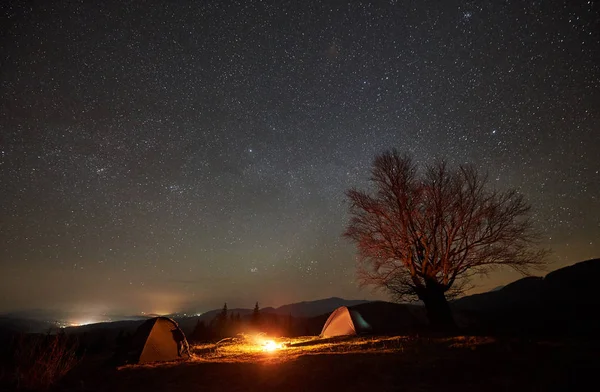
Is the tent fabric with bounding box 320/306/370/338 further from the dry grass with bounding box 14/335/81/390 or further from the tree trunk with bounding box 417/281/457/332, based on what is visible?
the dry grass with bounding box 14/335/81/390

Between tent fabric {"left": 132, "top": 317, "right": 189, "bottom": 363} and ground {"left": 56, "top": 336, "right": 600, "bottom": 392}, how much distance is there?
3.80 metres

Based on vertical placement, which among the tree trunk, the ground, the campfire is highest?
the tree trunk

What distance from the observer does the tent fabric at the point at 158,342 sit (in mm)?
13359

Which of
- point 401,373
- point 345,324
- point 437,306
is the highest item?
point 437,306

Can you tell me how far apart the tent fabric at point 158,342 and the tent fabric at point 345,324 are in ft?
36.8

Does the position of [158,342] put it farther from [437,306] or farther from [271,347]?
[437,306]

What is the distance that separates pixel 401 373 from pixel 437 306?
10.8 metres

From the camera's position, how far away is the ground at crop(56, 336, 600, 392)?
6.01m

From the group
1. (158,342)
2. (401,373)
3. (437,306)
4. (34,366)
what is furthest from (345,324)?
(34,366)

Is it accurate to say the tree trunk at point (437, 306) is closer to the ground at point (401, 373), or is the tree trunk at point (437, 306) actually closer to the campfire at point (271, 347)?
the ground at point (401, 373)

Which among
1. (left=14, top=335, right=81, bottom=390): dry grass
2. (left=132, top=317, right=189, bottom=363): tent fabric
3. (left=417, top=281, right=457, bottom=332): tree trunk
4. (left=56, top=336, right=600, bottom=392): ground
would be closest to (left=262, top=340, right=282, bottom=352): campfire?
(left=132, top=317, right=189, bottom=363): tent fabric

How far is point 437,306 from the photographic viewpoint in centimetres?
1623

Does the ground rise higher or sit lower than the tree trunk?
lower


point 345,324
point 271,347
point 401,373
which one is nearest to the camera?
point 401,373
